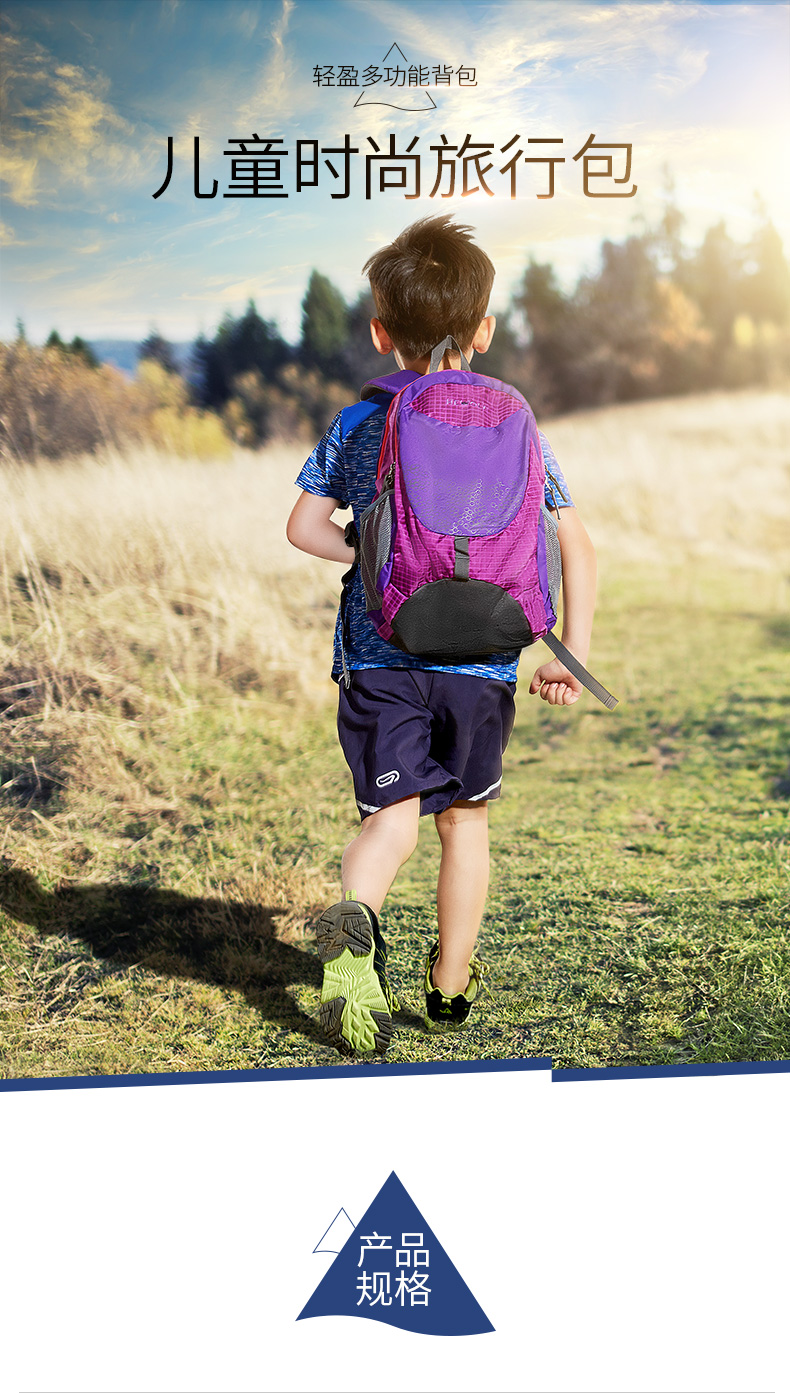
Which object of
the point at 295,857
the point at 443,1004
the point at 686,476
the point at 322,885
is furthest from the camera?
the point at 686,476

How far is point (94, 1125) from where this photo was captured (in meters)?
1.70

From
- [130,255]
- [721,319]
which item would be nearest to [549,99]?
[130,255]

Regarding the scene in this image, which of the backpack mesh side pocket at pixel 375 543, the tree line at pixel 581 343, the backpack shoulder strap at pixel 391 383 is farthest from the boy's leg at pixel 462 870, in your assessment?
the tree line at pixel 581 343

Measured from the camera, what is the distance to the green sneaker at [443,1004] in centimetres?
231

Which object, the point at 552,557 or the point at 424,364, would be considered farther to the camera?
the point at 424,364

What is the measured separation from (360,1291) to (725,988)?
123 centimetres

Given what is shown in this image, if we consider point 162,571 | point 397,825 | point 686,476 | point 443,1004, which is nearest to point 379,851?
point 397,825

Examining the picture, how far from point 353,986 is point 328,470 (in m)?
0.91

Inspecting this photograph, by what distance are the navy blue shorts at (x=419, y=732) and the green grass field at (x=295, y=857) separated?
2.11 ft

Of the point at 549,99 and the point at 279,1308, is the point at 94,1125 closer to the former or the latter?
the point at 279,1308

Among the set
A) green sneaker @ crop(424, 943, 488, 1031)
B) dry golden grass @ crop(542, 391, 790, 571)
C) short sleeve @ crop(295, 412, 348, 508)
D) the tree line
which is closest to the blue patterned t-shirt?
short sleeve @ crop(295, 412, 348, 508)

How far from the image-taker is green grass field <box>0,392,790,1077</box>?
244 cm

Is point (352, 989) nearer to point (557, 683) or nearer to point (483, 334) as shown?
point (557, 683)

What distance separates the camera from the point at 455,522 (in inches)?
69.7
